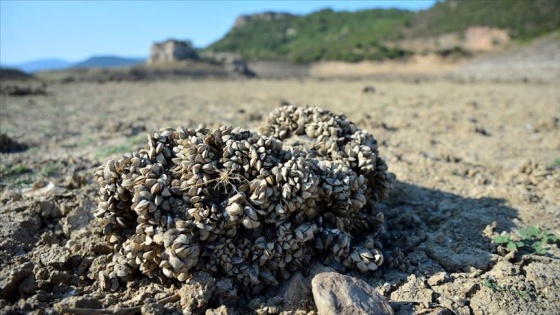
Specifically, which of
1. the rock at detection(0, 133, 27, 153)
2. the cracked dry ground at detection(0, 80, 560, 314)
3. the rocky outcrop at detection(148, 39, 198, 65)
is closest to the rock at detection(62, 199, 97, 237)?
the cracked dry ground at detection(0, 80, 560, 314)

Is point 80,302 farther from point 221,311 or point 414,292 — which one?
point 414,292

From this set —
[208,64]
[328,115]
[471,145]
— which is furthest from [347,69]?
[328,115]

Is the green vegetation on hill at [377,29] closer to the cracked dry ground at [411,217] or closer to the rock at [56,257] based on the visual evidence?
the cracked dry ground at [411,217]

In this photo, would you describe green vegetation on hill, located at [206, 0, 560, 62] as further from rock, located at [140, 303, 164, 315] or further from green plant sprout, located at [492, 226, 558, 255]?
rock, located at [140, 303, 164, 315]

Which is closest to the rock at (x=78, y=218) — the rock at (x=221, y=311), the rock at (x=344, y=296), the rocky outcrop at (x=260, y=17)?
the rock at (x=221, y=311)

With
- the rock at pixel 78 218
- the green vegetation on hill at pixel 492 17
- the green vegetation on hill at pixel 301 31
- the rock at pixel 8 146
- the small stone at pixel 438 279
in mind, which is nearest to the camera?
the small stone at pixel 438 279

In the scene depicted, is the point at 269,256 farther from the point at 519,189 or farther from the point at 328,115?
the point at 519,189
